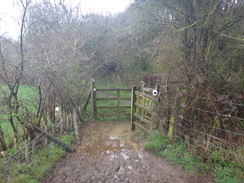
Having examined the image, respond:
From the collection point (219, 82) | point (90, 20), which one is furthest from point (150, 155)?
point (90, 20)

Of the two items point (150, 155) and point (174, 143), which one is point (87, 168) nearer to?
point (150, 155)

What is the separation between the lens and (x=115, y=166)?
3.65 metres

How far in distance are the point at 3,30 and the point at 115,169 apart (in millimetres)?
3943

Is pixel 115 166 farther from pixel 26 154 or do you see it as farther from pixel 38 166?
pixel 26 154

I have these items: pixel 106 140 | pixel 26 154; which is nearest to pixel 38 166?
pixel 26 154

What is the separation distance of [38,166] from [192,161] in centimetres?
309

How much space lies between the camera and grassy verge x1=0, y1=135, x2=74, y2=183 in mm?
2926

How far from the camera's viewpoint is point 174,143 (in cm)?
408

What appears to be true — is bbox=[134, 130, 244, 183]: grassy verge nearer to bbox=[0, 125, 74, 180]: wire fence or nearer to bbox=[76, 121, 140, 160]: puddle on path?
bbox=[76, 121, 140, 160]: puddle on path

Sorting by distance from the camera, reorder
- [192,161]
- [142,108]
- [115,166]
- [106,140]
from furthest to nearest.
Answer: [142,108]
[106,140]
[115,166]
[192,161]

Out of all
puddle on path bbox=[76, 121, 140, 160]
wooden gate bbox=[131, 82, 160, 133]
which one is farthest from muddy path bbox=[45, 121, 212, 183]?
wooden gate bbox=[131, 82, 160, 133]

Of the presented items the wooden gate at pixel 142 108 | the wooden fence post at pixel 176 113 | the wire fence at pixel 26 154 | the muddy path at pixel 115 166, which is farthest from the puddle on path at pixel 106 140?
the wooden fence post at pixel 176 113

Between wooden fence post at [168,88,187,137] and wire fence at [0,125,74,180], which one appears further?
wooden fence post at [168,88,187,137]

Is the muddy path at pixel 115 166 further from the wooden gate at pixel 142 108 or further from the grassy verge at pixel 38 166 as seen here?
the wooden gate at pixel 142 108
